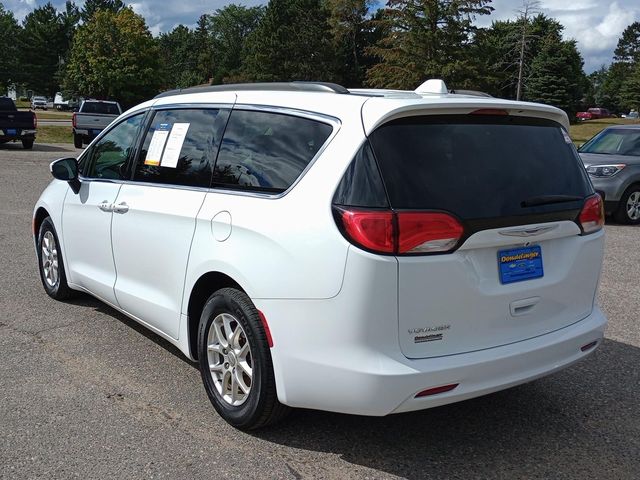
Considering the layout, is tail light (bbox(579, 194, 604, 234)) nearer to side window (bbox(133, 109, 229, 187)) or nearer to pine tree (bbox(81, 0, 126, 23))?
side window (bbox(133, 109, 229, 187))

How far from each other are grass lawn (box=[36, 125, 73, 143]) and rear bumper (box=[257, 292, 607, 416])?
93.8 feet

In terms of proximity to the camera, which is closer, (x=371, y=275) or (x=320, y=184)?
(x=371, y=275)

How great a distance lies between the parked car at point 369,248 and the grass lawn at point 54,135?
27.6 meters

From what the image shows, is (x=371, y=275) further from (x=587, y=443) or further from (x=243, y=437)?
(x=587, y=443)

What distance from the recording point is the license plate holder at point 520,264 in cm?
321

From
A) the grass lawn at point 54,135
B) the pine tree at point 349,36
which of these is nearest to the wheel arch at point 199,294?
the grass lawn at point 54,135

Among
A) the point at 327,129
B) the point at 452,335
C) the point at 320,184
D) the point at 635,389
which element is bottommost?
the point at 635,389

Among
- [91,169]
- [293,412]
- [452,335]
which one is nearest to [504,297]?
[452,335]

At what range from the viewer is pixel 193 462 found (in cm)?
327

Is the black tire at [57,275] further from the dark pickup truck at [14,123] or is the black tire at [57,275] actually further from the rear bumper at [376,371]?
the dark pickup truck at [14,123]

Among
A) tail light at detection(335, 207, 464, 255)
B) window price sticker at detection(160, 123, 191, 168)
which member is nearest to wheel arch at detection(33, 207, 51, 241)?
window price sticker at detection(160, 123, 191, 168)

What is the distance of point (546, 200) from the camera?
3.44 m

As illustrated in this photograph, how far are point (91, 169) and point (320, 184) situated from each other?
273cm

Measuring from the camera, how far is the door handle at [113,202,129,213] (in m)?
4.46
